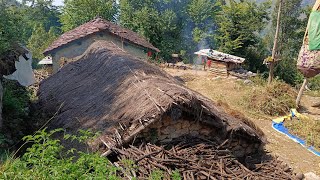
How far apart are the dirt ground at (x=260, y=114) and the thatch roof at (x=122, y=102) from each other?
3.03 meters

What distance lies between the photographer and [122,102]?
6.78 metres

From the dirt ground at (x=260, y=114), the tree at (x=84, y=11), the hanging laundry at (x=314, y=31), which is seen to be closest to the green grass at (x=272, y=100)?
the dirt ground at (x=260, y=114)

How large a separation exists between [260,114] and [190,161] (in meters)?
10.3

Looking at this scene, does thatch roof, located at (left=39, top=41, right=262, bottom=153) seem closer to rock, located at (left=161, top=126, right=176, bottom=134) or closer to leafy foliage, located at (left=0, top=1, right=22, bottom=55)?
rock, located at (left=161, top=126, right=176, bottom=134)

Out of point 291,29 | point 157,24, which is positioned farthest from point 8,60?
point 291,29

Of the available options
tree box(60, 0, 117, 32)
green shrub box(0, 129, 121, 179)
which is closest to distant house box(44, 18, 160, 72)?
tree box(60, 0, 117, 32)

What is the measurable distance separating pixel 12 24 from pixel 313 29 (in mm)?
12848

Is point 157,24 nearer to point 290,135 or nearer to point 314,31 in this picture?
point 314,31

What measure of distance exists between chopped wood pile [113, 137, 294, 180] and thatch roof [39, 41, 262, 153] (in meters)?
0.40

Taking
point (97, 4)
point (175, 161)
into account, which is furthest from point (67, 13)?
point (175, 161)

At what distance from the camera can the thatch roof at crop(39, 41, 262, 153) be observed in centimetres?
571

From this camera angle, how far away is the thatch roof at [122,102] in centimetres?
571

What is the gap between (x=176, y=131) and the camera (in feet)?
19.5

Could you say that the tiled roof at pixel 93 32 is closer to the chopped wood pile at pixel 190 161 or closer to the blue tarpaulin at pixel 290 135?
the blue tarpaulin at pixel 290 135
